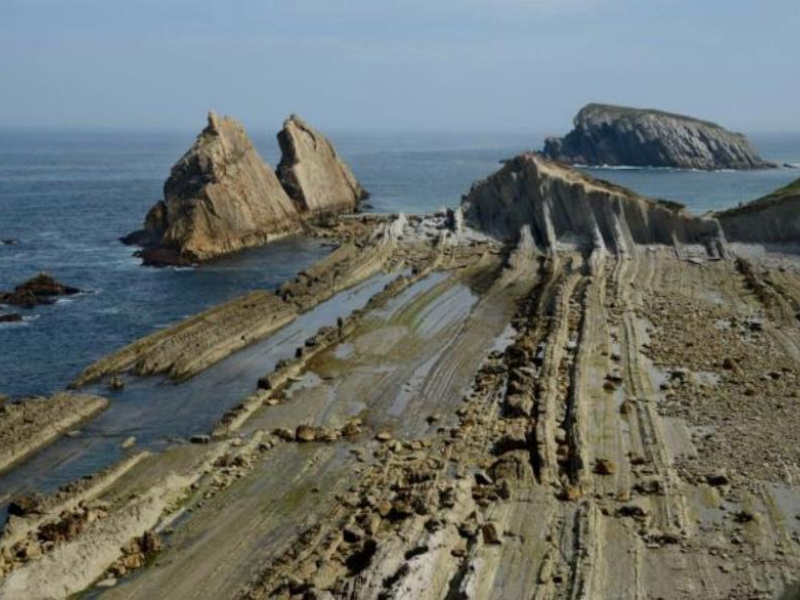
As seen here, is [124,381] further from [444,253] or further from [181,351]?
[444,253]

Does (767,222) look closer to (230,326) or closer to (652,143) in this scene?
(230,326)

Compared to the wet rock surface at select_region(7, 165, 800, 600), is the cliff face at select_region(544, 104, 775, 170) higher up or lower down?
higher up

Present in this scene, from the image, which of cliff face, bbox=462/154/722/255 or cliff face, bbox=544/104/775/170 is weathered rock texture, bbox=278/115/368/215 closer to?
cliff face, bbox=462/154/722/255

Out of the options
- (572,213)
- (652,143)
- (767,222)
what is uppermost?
(652,143)

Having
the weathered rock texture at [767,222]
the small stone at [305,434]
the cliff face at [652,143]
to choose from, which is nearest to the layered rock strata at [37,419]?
the small stone at [305,434]

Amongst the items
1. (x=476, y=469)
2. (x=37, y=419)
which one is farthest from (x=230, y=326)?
(x=476, y=469)

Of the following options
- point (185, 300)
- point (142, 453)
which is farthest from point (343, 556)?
point (185, 300)

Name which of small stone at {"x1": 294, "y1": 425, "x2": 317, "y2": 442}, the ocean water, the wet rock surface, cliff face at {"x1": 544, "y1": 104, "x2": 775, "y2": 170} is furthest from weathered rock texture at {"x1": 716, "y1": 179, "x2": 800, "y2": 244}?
cliff face at {"x1": 544, "y1": 104, "x2": 775, "y2": 170}
